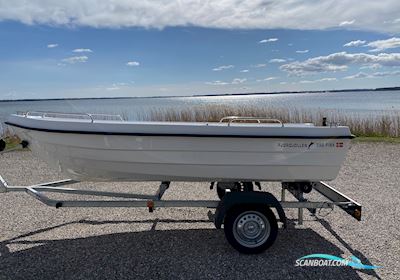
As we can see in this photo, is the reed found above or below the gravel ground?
above

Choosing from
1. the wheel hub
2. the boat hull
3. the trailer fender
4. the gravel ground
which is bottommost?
the gravel ground

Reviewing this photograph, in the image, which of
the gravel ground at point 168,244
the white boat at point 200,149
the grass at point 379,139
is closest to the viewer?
the gravel ground at point 168,244

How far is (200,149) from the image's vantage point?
337 centimetres

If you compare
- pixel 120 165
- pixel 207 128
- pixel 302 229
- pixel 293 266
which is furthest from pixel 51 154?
pixel 302 229

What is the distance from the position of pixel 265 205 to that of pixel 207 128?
941 mm

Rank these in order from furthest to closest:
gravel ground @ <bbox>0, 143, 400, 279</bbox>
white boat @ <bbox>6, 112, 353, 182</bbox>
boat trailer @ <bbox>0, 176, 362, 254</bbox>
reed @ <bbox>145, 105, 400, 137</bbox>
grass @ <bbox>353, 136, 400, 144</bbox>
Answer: reed @ <bbox>145, 105, 400, 137</bbox> < grass @ <bbox>353, 136, 400, 144</bbox> < boat trailer @ <bbox>0, 176, 362, 254</bbox> < white boat @ <bbox>6, 112, 353, 182</bbox> < gravel ground @ <bbox>0, 143, 400, 279</bbox>

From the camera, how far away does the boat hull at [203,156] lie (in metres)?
3.37

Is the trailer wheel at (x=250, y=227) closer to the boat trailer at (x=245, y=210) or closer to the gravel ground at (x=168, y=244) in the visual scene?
the boat trailer at (x=245, y=210)

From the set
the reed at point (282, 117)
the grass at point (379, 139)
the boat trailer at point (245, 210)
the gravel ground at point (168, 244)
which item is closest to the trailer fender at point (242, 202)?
the boat trailer at point (245, 210)

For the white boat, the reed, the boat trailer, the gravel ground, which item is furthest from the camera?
the reed

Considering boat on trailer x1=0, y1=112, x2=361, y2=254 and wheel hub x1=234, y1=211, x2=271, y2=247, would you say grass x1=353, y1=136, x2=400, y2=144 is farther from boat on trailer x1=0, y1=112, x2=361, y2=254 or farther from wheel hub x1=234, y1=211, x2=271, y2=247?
wheel hub x1=234, y1=211, x2=271, y2=247

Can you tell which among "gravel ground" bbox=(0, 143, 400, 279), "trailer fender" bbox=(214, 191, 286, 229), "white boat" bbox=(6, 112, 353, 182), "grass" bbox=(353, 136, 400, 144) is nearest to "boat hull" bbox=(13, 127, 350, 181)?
"white boat" bbox=(6, 112, 353, 182)

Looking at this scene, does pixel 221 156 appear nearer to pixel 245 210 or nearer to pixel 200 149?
pixel 200 149

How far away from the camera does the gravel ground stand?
316 cm
